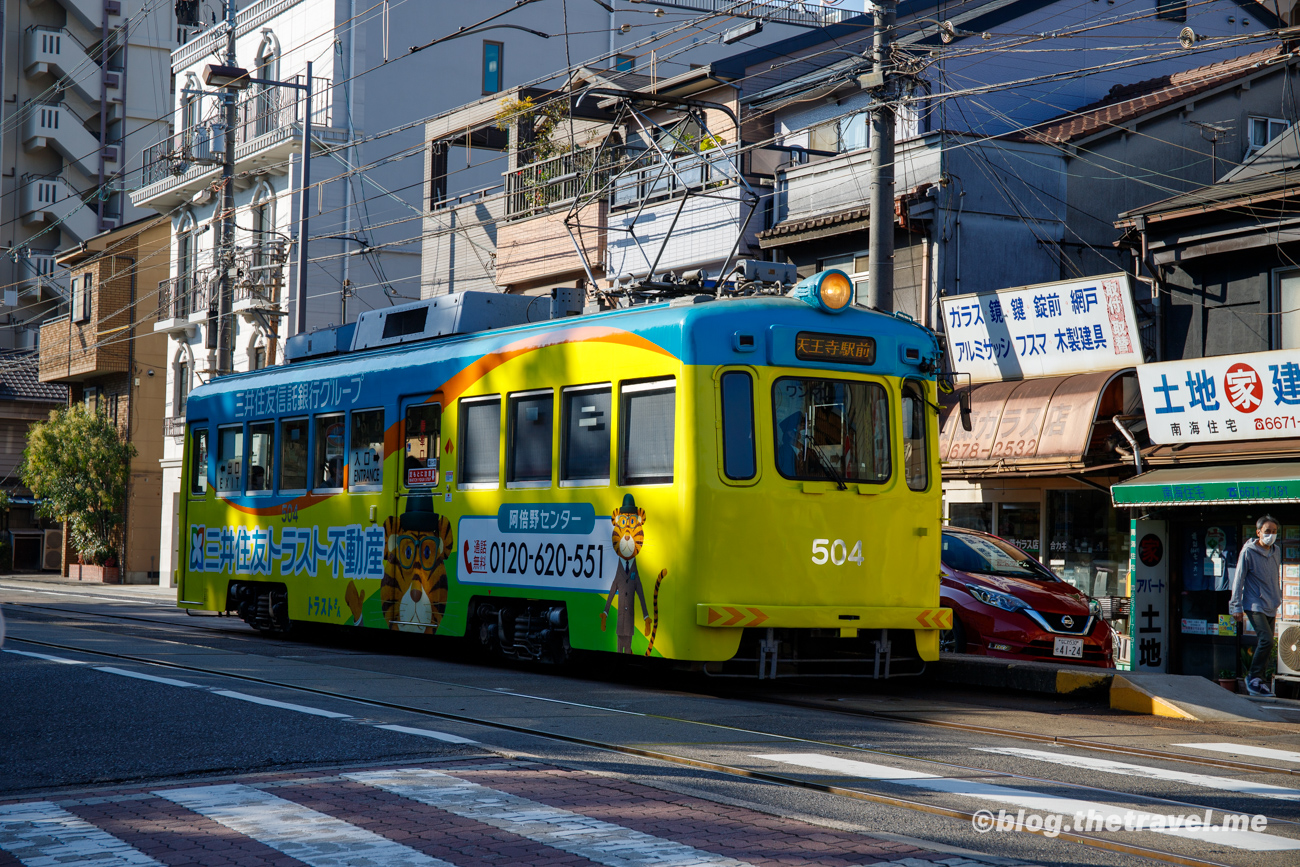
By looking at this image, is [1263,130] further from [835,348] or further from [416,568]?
[416,568]

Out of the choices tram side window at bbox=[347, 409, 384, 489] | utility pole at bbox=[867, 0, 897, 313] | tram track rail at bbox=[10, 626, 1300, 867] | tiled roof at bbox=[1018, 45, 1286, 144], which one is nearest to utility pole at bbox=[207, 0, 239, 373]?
tram side window at bbox=[347, 409, 384, 489]

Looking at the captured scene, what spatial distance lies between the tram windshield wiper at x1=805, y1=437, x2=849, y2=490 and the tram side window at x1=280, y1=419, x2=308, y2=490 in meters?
7.27

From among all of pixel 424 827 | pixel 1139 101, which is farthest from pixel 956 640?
pixel 1139 101

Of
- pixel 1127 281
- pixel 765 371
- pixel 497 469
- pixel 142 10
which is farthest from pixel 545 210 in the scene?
pixel 142 10

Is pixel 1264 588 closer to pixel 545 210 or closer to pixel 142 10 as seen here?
pixel 545 210

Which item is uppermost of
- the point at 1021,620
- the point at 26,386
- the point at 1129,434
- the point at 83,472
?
the point at 26,386

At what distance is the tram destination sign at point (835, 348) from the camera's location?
37.8 ft

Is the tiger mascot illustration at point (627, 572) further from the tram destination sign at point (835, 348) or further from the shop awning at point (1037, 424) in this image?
the shop awning at point (1037, 424)

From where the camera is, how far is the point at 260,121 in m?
39.0

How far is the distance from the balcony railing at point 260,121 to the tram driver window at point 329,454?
66.7 ft

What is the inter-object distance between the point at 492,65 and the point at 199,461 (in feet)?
74.2

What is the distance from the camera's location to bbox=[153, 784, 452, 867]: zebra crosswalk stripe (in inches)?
216

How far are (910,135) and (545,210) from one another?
8620mm

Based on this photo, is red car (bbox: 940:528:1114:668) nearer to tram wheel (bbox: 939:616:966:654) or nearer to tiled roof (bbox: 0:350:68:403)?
tram wheel (bbox: 939:616:966:654)
